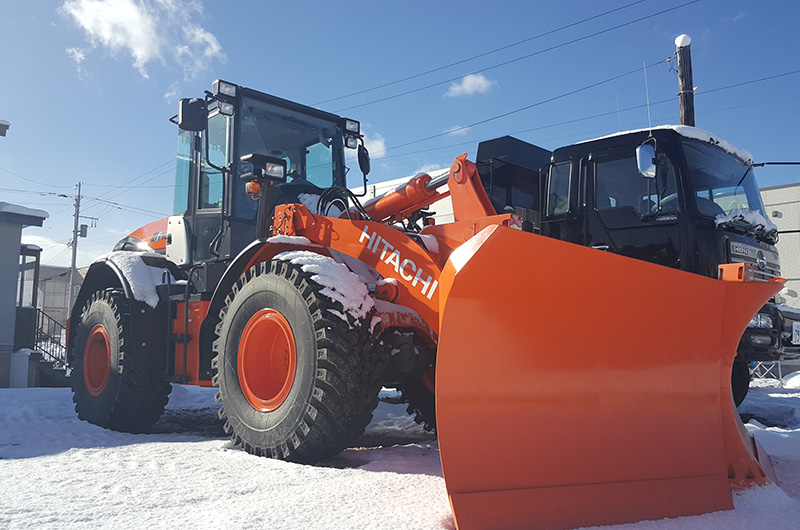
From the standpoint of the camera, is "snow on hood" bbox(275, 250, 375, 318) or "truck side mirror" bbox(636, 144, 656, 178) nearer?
"snow on hood" bbox(275, 250, 375, 318)

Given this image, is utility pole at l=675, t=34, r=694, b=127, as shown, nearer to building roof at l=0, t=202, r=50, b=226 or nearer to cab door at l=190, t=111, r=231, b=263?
cab door at l=190, t=111, r=231, b=263

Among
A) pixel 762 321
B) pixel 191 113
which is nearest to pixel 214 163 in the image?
pixel 191 113

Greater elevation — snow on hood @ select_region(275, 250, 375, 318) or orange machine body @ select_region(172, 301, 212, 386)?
snow on hood @ select_region(275, 250, 375, 318)

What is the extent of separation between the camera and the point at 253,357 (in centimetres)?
432

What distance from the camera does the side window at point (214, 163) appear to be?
18.7 feet

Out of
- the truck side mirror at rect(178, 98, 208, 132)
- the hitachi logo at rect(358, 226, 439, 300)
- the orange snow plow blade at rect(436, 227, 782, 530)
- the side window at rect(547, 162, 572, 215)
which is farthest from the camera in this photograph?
the side window at rect(547, 162, 572, 215)

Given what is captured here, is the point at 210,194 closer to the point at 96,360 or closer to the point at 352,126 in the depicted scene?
the point at 352,126

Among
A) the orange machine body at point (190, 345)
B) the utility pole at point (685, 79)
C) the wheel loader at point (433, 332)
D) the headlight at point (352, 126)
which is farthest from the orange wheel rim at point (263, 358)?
the utility pole at point (685, 79)

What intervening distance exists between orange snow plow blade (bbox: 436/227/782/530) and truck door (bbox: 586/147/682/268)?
2.56m

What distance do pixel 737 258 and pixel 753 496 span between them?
123 inches

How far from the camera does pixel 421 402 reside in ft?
17.5

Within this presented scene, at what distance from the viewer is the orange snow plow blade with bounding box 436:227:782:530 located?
8.34 ft

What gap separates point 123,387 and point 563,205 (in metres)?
4.64

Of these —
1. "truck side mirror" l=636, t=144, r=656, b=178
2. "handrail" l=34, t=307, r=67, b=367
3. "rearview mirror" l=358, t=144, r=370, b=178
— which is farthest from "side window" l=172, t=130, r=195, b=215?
"handrail" l=34, t=307, r=67, b=367
